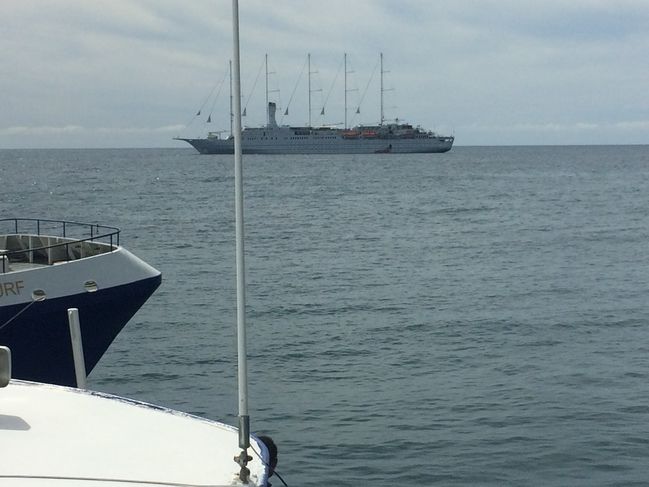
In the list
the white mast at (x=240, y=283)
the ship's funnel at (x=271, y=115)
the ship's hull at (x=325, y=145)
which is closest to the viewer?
the white mast at (x=240, y=283)

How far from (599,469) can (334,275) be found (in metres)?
22.8

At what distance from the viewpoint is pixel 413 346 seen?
79.8 feet

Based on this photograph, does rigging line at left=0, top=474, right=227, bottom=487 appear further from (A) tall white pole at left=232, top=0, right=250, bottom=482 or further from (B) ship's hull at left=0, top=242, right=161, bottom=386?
(B) ship's hull at left=0, top=242, right=161, bottom=386

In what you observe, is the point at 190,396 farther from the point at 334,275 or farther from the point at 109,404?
the point at 334,275

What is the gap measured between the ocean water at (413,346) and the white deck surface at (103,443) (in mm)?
7796

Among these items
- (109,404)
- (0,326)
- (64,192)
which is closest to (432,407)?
(0,326)

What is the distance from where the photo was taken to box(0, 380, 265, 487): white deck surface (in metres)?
5.94

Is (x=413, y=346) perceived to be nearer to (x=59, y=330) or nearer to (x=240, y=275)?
(x=59, y=330)

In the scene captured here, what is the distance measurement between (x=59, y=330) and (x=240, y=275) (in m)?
10.9

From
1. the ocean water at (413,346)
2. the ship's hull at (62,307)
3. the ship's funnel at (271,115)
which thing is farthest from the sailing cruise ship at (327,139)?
the ship's hull at (62,307)

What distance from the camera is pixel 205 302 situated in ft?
101

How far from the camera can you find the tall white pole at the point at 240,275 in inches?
252

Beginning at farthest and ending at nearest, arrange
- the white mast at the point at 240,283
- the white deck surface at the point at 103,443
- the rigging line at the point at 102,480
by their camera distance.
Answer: the white mast at the point at 240,283
the white deck surface at the point at 103,443
the rigging line at the point at 102,480

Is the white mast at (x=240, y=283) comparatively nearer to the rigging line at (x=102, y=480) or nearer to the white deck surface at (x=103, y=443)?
the white deck surface at (x=103, y=443)
